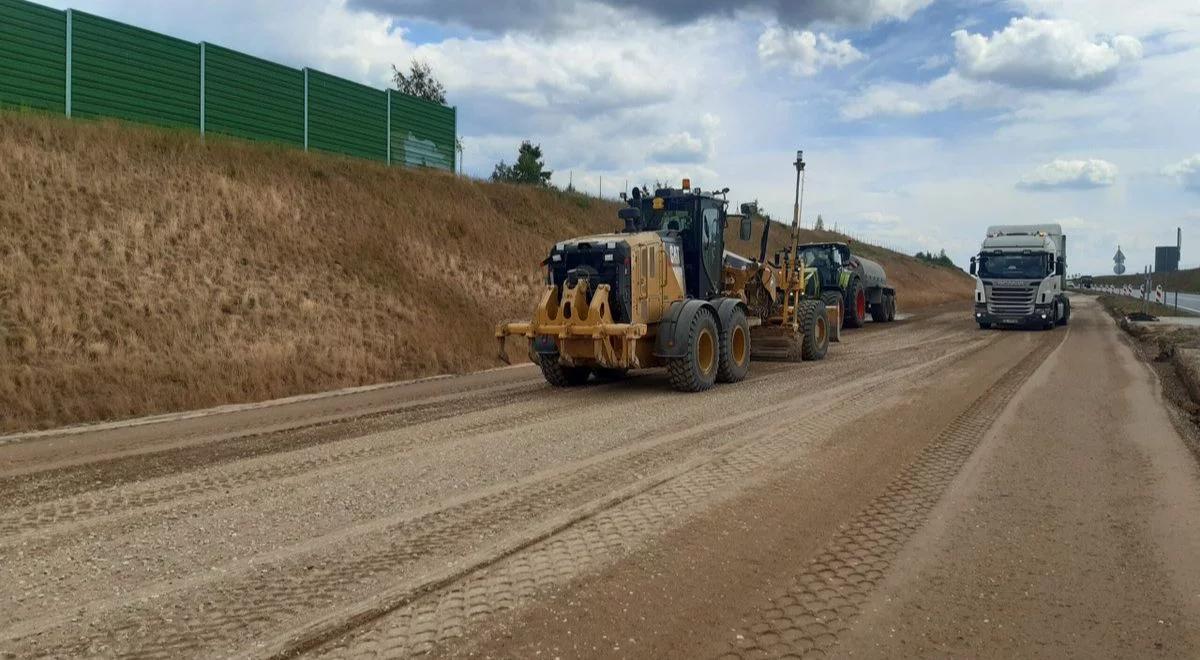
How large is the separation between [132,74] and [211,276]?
6.37 metres

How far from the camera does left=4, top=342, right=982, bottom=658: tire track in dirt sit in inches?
142

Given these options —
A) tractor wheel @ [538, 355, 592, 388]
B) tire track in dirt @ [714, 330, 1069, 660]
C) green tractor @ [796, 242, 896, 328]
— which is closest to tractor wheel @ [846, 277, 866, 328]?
green tractor @ [796, 242, 896, 328]

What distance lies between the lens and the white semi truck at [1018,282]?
76.2 ft

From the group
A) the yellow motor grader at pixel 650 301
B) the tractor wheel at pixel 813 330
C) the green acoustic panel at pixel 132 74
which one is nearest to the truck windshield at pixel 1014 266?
the tractor wheel at pixel 813 330

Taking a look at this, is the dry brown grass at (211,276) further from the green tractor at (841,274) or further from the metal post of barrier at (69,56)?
the green tractor at (841,274)

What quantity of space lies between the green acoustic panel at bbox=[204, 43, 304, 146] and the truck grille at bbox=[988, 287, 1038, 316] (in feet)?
64.3

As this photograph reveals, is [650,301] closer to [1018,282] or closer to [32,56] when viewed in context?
[32,56]

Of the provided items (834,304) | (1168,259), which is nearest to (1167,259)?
(1168,259)

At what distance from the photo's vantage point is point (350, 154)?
22.5 m

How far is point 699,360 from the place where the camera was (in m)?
11.6

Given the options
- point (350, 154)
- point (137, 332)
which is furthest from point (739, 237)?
point (350, 154)

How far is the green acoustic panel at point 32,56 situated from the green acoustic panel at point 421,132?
30.0ft

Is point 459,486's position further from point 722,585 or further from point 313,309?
point 313,309

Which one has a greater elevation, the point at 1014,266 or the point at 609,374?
the point at 1014,266
